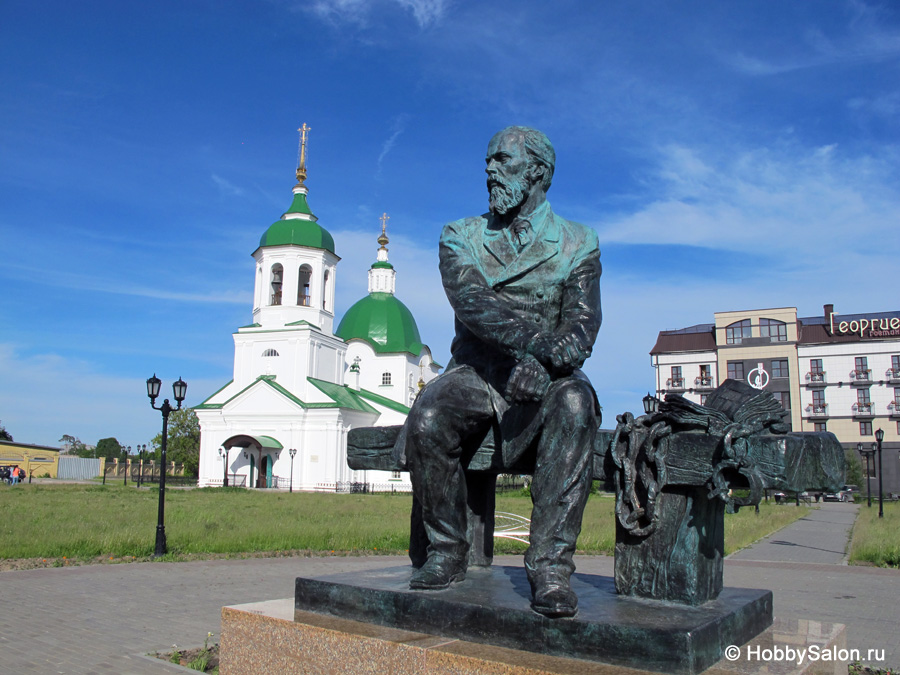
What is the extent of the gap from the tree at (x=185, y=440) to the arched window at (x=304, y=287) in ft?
72.6

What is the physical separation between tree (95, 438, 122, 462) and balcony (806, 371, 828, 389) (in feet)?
267

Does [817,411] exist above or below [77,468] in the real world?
above

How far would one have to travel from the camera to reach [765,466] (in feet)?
8.73

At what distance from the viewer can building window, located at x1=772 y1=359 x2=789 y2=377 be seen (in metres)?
46.2

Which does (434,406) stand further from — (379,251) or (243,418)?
(379,251)

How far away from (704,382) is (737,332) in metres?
3.85

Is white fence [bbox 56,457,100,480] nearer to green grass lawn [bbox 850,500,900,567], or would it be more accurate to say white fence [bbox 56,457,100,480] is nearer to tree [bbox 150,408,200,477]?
tree [bbox 150,408,200,477]

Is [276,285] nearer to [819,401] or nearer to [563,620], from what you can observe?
[819,401]

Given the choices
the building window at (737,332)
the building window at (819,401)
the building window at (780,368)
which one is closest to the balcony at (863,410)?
the building window at (819,401)

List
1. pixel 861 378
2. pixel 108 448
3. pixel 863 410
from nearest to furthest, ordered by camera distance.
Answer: pixel 863 410 < pixel 861 378 < pixel 108 448

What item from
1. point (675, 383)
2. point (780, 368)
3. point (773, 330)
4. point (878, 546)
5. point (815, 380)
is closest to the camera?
point (878, 546)

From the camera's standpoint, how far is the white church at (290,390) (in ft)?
137

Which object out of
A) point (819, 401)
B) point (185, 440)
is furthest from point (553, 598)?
point (185, 440)

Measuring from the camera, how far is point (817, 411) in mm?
45281
